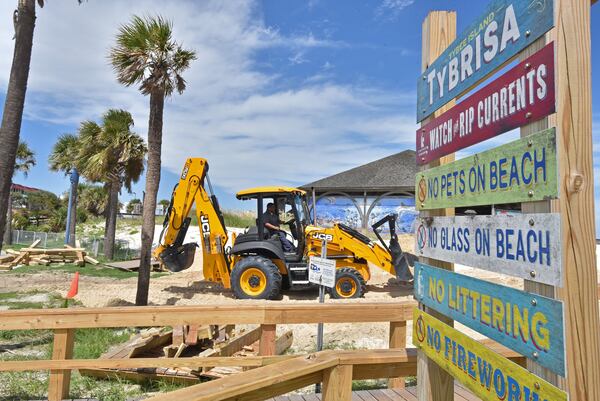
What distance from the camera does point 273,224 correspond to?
11.3m

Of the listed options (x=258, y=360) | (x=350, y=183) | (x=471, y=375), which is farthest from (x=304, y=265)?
(x=350, y=183)

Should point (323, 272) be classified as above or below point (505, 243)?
below

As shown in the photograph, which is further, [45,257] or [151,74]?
[45,257]

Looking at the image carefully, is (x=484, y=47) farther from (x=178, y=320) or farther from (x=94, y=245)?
(x=94, y=245)

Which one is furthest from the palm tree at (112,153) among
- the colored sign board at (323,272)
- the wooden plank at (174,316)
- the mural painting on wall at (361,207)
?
the wooden plank at (174,316)

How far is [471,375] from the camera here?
1.83 m

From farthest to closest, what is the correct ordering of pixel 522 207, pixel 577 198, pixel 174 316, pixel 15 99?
pixel 15 99
pixel 174 316
pixel 522 207
pixel 577 198

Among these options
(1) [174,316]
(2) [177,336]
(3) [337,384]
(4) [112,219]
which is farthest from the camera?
(4) [112,219]

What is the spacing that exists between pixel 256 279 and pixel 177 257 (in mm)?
2351

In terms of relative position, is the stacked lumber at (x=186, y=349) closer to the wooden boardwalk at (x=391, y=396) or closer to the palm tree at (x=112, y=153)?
the wooden boardwalk at (x=391, y=396)

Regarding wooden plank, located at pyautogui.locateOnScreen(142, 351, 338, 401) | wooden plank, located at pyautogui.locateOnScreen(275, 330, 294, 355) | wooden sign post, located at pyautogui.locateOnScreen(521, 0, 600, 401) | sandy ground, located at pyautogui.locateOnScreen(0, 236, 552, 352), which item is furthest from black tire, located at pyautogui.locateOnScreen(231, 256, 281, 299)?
wooden sign post, located at pyautogui.locateOnScreen(521, 0, 600, 401)

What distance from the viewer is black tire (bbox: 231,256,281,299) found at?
35.4ft

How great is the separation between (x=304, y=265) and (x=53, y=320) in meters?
7.84

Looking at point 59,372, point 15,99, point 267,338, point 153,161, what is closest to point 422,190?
point 267,338
